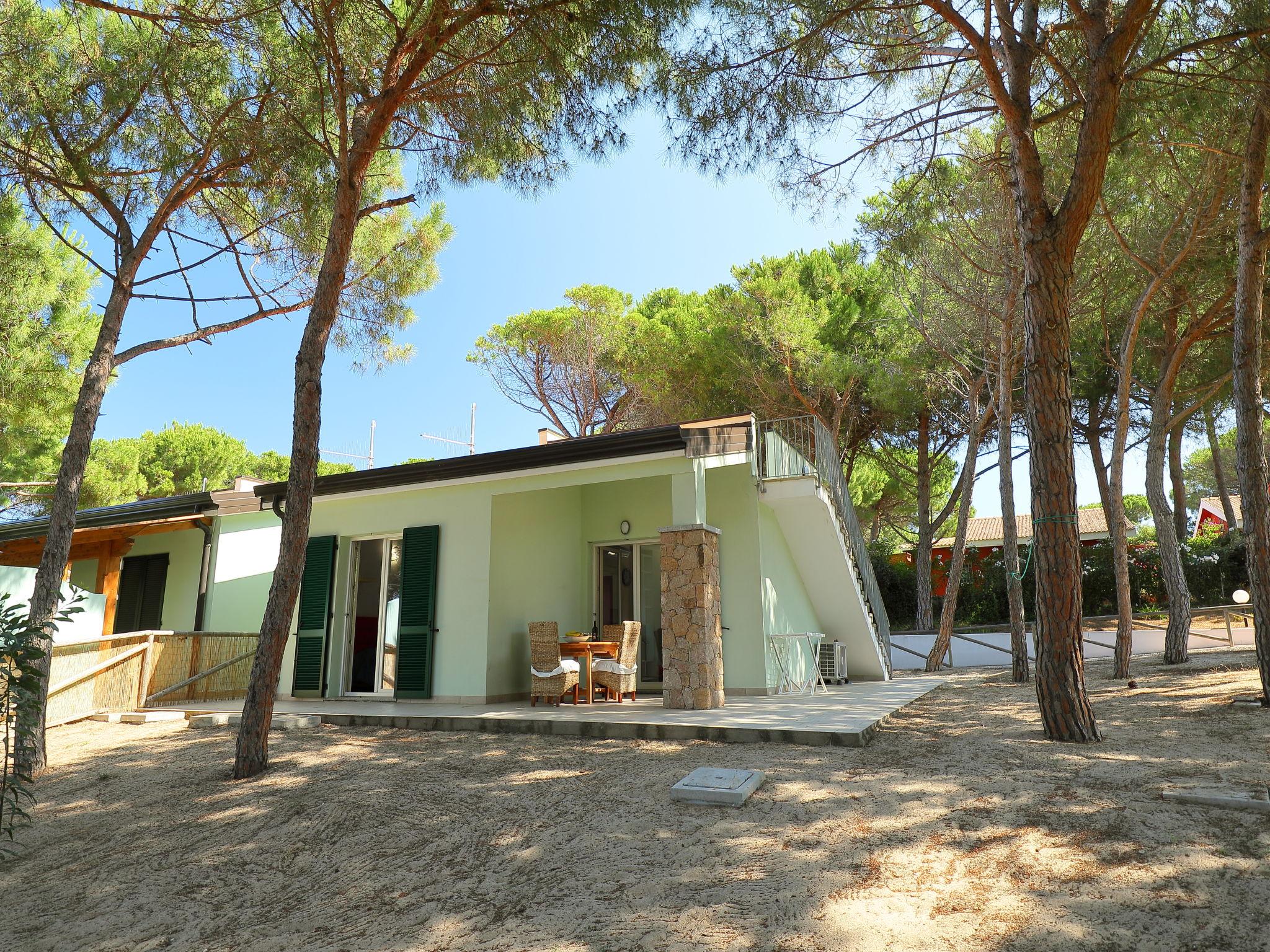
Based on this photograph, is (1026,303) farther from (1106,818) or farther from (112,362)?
(112,362)

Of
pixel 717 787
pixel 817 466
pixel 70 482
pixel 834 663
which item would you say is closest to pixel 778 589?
pixel 817 466

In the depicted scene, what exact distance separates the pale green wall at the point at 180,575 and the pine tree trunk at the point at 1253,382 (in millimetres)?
12341

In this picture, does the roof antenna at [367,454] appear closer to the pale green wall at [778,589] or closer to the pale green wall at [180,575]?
the pale green wall at [180,575]

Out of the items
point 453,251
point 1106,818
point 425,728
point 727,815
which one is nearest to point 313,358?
point 425,728

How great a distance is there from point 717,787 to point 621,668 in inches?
150

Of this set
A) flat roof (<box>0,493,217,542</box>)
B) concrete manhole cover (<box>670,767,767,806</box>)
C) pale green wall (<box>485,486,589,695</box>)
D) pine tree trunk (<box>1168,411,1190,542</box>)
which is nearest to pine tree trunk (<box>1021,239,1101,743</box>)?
concrete manhole cover (<box>670,767,767,806</box>)

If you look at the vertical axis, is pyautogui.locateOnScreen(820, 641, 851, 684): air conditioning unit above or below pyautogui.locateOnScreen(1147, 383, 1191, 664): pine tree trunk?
below

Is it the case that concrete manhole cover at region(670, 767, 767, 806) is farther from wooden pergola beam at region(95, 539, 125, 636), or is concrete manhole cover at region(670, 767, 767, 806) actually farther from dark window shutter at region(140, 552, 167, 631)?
wooden pergola beam at region(95, 539, 125, 636)

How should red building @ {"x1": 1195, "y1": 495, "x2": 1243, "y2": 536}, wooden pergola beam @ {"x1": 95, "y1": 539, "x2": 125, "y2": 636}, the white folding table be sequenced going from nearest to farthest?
1. the white folding table
2. wooden pergola beam @ {"x1": 95, "y1": 539, "x2": 125, "y2": 636}
3. red building @ {"x1": 1195, "y1": 495, "x2": 1243, "y2": 536}

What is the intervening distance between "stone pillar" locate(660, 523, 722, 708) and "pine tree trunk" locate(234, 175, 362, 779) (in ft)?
10.7

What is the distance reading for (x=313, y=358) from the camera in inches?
210

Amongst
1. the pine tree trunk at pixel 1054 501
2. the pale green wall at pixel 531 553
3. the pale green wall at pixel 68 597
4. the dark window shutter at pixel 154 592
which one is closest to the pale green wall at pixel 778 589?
the pale green wall at pixel 531 553

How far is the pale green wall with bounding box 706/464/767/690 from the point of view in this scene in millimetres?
8602

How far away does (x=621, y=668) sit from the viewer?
7824mm
